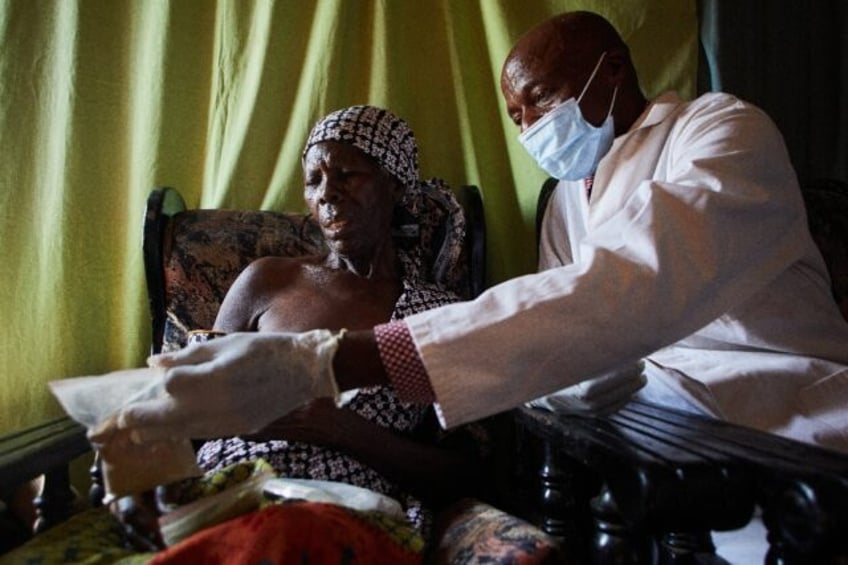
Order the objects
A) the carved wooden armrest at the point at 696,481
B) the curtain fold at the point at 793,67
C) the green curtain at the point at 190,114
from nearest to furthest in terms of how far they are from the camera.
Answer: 1. the carved wooden armrest at the point at 696,481
2. the green curtain at the point at 190,114
3. the curtain fold at the point at 793,67

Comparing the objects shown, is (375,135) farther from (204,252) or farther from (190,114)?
(190,114)

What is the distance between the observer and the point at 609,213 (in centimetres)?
159

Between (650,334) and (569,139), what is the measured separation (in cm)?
87

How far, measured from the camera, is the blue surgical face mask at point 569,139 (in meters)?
1.69

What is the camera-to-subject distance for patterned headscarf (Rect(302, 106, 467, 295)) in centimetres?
169

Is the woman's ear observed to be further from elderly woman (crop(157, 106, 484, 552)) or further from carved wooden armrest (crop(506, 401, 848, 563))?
carved wooden armrest (crop(506, 401, 848, 563))

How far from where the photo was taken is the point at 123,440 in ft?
A: 2.73

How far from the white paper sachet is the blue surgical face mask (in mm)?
1144

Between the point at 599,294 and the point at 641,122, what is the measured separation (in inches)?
36.3

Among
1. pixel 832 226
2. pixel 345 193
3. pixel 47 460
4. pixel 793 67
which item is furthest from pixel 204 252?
pixel 793 67

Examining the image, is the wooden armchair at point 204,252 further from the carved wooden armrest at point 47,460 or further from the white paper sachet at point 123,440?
the white paper sachet at point 123,440

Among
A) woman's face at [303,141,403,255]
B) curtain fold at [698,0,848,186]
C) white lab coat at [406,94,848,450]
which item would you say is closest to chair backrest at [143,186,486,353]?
woman's face at [303,141,403,255]

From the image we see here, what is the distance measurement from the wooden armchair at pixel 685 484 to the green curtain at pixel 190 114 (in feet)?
3.52

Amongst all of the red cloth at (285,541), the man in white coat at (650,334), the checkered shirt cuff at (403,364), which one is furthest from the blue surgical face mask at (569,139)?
the red cloth at (285,541)
